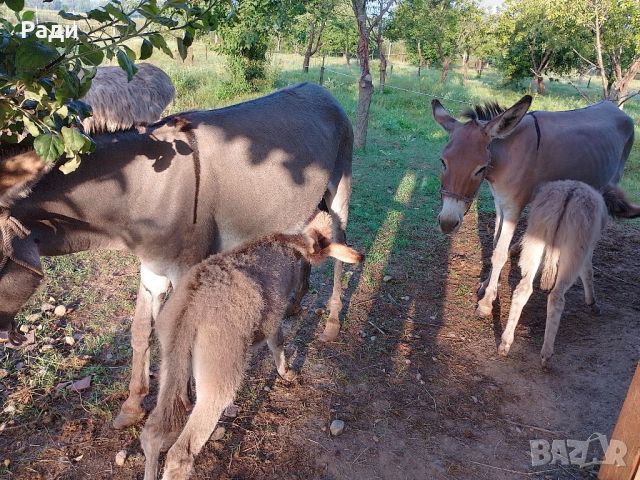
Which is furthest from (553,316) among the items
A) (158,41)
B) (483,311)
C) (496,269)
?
(158,41)

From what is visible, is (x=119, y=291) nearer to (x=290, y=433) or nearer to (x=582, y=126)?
(x=290, y=433)

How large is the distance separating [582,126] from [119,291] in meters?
5.26

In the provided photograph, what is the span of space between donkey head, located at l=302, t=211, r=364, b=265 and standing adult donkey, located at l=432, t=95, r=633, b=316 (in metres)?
1.66

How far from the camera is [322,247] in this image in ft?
10.4

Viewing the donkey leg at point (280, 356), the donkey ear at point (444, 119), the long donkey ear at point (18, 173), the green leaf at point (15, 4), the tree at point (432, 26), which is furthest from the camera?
the tree at point (432, 26)

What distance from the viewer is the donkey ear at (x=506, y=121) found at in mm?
4218

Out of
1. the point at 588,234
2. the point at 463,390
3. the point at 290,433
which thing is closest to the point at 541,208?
the point at 588,234

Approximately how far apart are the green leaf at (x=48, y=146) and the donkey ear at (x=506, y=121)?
371 cm

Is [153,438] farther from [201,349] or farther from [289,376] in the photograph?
[289,376]

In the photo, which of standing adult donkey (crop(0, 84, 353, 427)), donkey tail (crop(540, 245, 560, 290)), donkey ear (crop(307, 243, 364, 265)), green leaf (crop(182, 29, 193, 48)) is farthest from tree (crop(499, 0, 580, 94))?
green leaf (crop(182, 29, 193, 48))

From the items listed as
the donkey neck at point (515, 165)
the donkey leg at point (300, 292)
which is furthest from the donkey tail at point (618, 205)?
the donkey leg at point (300, 292)

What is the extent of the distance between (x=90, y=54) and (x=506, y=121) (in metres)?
3.70

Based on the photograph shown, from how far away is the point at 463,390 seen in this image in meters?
3.82

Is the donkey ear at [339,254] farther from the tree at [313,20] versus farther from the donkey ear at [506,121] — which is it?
the tree at [313,20]
